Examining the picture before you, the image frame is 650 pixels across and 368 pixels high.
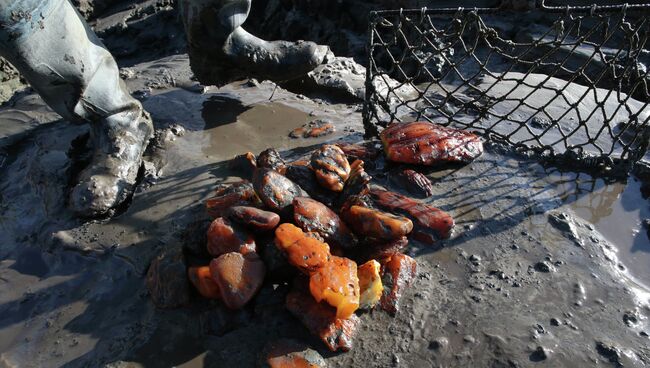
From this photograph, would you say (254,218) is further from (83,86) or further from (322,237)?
(83,86)

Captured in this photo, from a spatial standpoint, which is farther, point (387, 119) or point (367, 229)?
point (387, 119)

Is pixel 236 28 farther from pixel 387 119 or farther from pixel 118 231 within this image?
pixel 118 231

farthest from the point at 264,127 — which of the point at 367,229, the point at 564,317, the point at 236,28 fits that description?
the point at 564,317

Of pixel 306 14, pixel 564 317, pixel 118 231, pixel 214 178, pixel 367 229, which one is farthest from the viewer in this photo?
pixel 306 14

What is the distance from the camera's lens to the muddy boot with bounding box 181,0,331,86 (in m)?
3.09

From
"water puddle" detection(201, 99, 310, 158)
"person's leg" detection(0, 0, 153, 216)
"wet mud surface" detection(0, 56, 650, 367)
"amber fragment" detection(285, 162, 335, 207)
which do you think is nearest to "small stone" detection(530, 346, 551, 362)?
"wet mud surface" detection(0, 56, 650, 367)

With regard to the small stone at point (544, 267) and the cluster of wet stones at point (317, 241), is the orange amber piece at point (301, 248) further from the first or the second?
the small stone at point (544, 267)

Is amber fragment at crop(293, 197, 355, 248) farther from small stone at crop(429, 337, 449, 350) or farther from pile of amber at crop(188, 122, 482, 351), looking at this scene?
small stone at crop(429, 337, 449, 350)

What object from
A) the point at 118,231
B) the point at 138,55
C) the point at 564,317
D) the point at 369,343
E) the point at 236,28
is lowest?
the point at 138,55

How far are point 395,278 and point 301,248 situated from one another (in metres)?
0.42

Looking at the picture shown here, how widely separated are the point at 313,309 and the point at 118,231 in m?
1.15

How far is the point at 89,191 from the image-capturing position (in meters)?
2.45

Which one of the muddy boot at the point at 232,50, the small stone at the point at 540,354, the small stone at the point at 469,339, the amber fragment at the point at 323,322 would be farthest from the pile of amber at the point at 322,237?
the muddy boot at the point at 232,50

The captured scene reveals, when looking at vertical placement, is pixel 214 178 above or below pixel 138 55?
above
